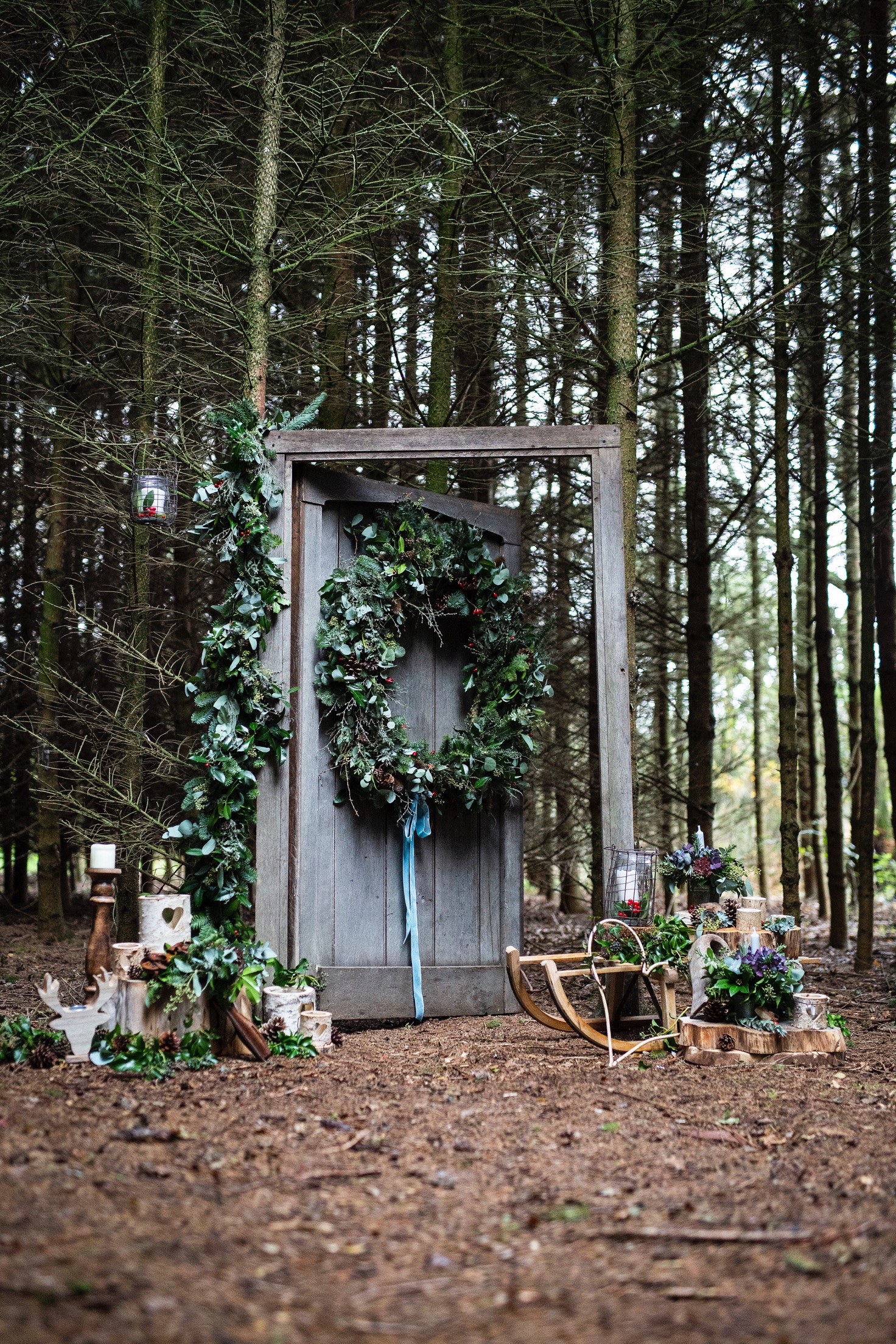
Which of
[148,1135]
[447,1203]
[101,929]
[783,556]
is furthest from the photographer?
[783,556]

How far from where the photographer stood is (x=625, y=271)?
21.2ft

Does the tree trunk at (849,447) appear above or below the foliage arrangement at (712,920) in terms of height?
above

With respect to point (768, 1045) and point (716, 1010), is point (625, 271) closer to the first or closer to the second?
point (716, 1010)

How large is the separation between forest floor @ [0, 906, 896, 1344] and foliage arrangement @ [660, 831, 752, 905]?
1063 mm

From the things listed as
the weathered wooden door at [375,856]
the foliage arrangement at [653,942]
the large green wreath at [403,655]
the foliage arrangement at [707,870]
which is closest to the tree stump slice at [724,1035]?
the foliage arrangement at [653,942]

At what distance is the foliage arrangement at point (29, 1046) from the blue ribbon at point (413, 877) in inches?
72.5

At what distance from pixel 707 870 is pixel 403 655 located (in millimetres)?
1899

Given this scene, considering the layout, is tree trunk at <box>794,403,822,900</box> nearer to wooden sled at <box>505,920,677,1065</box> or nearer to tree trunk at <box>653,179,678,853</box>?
tree trunk at <box>653,179,678,853</box>

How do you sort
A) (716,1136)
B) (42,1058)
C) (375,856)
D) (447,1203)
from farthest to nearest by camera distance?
(375,856) → (42,1058) → (716,1136) → (447,1203)

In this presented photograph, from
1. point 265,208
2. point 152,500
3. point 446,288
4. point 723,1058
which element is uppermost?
point 446,288

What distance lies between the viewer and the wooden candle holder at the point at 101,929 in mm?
4453

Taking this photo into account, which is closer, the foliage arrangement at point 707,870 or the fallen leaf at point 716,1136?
the fallen leaf at point 716,1136

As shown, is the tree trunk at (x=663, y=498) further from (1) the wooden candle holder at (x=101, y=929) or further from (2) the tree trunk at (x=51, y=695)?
(1) the wooden candle holder at (x=101, y=929)

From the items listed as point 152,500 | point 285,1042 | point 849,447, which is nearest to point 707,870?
point 285,1042
